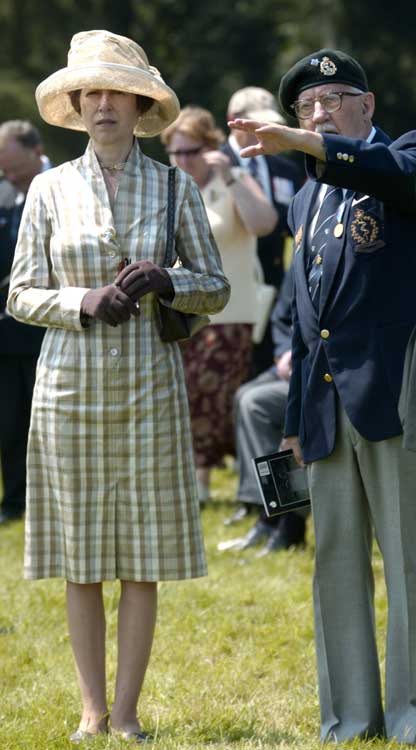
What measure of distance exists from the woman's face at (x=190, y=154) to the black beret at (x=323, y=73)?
4.04m

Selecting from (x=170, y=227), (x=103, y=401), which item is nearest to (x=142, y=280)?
(x=170, y=227)

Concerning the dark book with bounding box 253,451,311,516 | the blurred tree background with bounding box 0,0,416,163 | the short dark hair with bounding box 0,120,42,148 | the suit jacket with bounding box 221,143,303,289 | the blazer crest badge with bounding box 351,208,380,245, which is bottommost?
the dark book with bounding box 253,451,311,516

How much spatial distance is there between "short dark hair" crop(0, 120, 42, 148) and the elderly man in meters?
4.83

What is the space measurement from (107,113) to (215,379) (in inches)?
172

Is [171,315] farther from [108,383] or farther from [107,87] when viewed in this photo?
[107,87]

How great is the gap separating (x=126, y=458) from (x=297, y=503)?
2.36ft

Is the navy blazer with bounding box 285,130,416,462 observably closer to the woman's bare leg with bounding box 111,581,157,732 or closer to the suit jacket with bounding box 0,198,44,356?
the woman's bare leg with bounding box 111,581,157,732

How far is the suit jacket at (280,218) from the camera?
899 centimetres

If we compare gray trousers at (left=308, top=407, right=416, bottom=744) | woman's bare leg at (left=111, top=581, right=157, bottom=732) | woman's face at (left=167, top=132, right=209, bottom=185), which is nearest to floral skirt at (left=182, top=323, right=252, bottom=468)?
woman's face at (left=167, top=132, right=209, bottom=185)

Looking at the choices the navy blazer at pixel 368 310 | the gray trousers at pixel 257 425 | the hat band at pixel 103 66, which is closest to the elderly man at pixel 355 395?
the navy blazer at pixel 368 310

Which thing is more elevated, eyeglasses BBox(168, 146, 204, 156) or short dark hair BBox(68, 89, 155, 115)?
eyeglasses BBox(168, 146, 204, 156)

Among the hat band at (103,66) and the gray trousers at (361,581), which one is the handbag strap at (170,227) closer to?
the hat band at (103,66)

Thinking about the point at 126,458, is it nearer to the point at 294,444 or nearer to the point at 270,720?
the point at 294,444

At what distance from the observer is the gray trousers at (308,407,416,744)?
14.7ft
